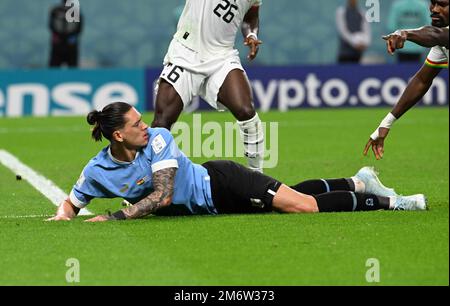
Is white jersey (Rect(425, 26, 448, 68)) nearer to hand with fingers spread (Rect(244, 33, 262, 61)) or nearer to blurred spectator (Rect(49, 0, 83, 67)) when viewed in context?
hand with fingers spread (Rect(244, 33, 262, 61))

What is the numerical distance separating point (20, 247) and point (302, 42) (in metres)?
17.9

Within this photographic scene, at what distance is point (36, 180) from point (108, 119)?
13.2ft

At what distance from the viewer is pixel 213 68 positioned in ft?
35.0

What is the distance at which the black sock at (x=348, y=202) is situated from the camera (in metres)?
9.15

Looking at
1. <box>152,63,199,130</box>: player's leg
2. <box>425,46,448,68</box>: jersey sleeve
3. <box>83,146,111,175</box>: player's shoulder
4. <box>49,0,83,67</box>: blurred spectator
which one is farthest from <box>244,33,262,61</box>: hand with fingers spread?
<box>49,0,83,67</box>: blurred spectator

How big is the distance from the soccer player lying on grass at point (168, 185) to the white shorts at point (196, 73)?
1642mm

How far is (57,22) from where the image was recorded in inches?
891

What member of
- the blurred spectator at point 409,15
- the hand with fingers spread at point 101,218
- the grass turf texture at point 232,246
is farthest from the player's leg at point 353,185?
the blurred spectator at point 409,15

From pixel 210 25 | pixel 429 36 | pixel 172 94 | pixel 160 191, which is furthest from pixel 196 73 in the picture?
pixel 429 36

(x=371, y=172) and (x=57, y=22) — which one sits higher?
(x=57, y=22)

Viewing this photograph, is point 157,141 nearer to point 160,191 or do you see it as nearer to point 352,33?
point 160,191
